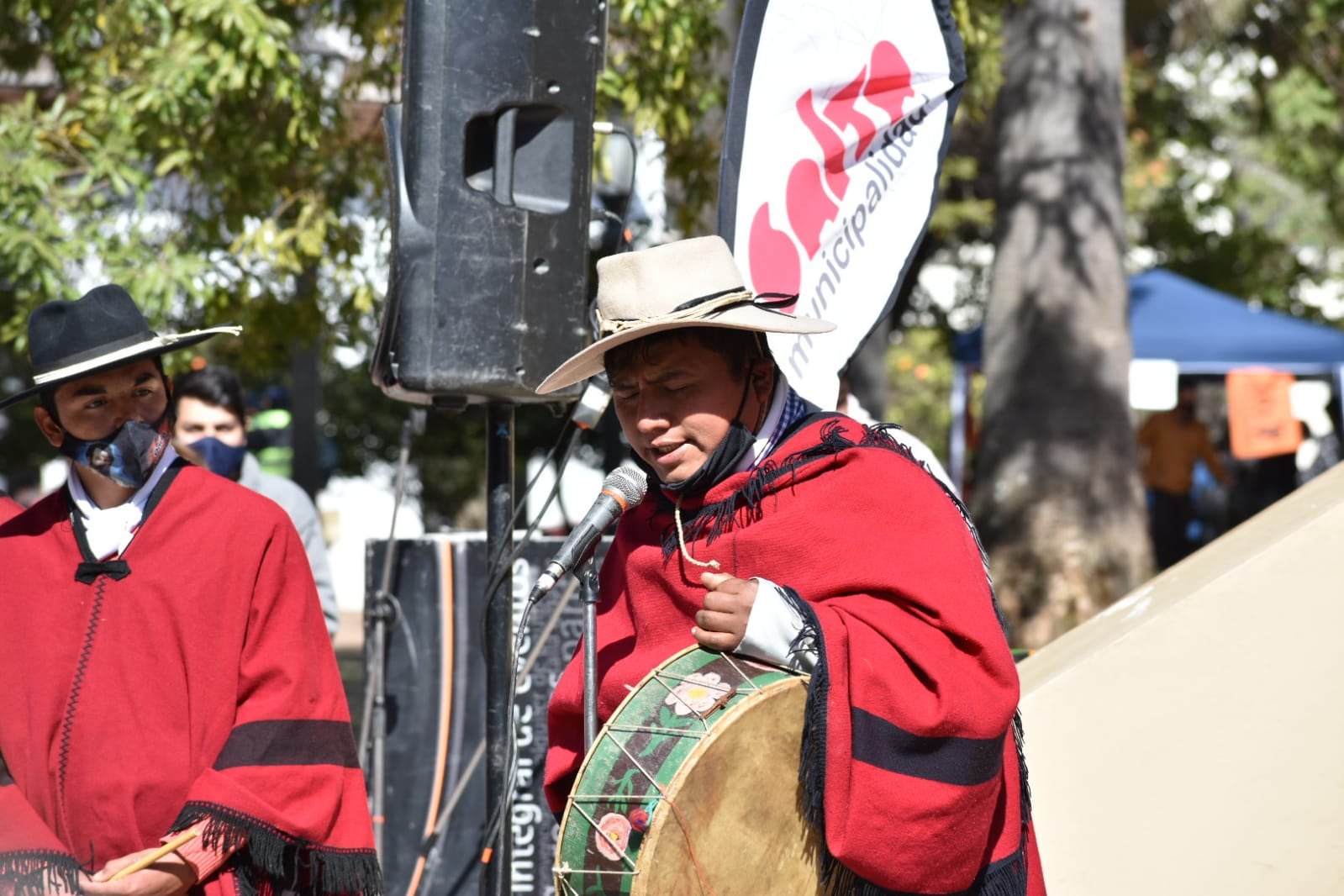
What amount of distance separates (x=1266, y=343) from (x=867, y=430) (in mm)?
11235

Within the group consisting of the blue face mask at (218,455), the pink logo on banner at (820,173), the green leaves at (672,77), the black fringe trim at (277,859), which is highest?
the green leaves at (672,77)

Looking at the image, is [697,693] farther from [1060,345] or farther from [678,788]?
[1060,345]

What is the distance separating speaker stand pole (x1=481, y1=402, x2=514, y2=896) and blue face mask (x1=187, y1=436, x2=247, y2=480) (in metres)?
1.53

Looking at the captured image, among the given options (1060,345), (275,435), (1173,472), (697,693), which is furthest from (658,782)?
(1173,472)

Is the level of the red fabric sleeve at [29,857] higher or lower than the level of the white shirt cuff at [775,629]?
lower

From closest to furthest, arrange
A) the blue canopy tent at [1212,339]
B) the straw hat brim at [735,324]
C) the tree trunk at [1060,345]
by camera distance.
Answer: the straw hat brim at [735,324] → the tree trunk at [1060,345] → the blue canopy tent at [1212,339]

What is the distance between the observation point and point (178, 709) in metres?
3.05

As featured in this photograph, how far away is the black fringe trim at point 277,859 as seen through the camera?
9.60 ft

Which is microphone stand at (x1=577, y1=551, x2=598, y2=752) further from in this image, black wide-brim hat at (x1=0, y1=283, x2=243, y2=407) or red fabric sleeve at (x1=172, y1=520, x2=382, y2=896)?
black wide-brim hat at (x1=0, y1=283, x2=243, y2=407)

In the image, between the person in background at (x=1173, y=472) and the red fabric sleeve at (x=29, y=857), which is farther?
the person in background at (x=1173, y=472)

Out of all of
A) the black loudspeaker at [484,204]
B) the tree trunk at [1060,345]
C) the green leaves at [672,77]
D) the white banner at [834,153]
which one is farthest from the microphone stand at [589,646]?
the tree trunk at [1060,345]

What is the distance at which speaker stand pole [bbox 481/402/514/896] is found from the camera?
13.7ft

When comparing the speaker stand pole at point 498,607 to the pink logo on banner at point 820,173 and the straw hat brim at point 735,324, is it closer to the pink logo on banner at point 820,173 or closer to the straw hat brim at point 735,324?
the pink logo on banner at point 820,173

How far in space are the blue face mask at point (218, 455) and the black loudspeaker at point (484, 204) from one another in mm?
1506
